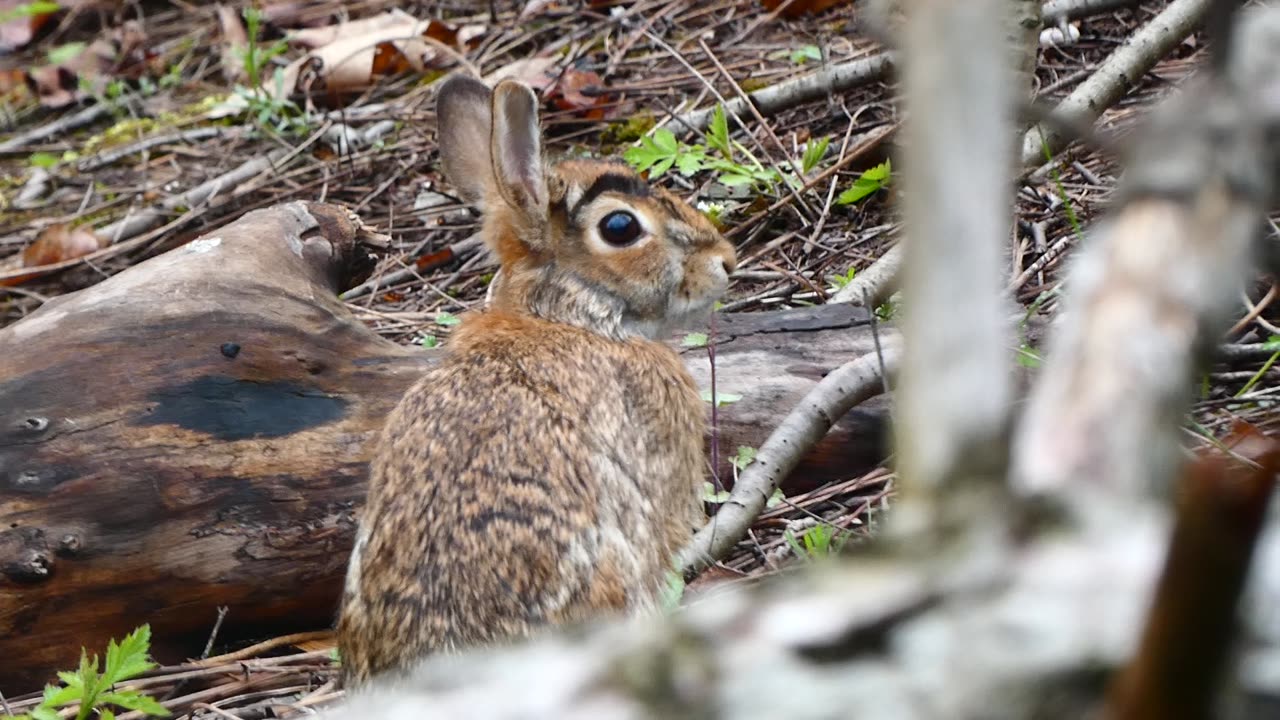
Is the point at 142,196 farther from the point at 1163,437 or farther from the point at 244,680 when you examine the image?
the point at 1163,437

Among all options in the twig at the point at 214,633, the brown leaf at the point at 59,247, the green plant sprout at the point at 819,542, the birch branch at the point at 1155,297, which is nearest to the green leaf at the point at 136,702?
the twig at the point at 214,633

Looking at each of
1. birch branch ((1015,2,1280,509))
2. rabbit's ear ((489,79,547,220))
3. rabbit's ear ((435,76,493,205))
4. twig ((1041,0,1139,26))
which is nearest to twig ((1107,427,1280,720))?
birch branch ((1015,2,1280,509))

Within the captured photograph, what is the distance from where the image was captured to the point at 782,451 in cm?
384

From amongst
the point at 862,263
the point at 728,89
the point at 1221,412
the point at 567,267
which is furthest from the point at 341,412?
the point at 728,89

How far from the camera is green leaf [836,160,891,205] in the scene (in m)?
5.36

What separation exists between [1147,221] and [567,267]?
3228mm

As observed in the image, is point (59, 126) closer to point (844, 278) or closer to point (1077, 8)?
point (844, 278)

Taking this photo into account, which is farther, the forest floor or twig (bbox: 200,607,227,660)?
the forest floor

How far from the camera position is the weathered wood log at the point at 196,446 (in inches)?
150

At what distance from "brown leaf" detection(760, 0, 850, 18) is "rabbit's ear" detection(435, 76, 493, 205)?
11.1ft

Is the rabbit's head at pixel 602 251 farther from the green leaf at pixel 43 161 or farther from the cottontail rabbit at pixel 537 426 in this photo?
the green leaf at pixel 43 161

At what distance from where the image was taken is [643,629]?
950 millimetres

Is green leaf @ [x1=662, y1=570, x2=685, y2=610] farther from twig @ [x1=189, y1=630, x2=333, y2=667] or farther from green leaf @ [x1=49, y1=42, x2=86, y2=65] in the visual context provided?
green leaf @ [x1=49, y1=42, x2=86, y2=65]

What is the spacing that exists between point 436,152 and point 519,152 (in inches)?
118
